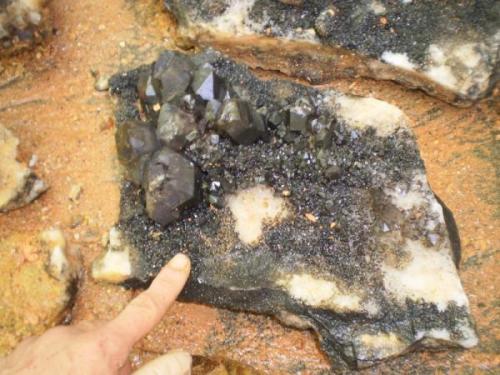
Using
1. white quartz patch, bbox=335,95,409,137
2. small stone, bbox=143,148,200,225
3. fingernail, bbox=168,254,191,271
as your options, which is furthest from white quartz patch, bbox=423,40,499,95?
fingernail, bbox=168,254,191,271

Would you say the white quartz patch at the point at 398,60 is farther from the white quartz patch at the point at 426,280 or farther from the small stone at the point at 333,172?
the white quartz patch at the point at 426,280

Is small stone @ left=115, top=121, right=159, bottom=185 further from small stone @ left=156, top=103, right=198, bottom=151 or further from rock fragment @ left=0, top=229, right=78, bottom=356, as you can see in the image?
rock fragment @ left=0, top=229, right=78, bottom=356

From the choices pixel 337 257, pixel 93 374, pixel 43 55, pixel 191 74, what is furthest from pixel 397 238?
pixel 43 55

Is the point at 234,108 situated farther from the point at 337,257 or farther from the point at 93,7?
the point at 93,7

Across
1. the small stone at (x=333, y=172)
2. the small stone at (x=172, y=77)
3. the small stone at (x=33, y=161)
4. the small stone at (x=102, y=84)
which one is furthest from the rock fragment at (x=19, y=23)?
the small stone at (x=333, y=172)

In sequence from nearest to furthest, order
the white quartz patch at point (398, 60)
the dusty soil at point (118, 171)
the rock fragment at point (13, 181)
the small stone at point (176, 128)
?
the small stone at point (176, 128)
the dusty soil at point (118, 171)
the rock fragment at point (13, 181)
the white quartz patch at point (398, 60)
